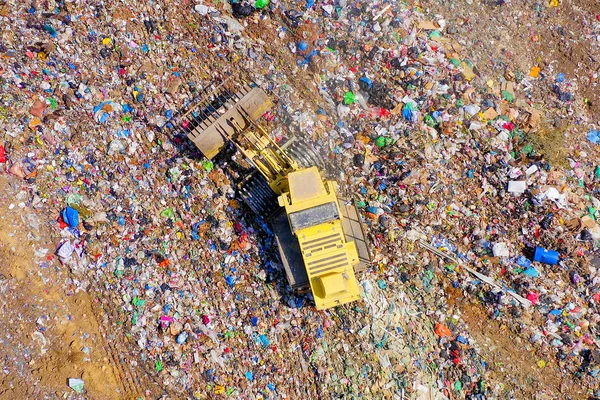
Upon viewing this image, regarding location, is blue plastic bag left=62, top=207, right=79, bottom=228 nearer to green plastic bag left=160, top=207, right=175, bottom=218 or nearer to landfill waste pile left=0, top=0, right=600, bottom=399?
landfill waste pile left=0, top=0, right=600, bottom=399

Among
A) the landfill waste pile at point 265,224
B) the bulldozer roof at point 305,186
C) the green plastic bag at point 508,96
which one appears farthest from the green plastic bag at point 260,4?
the green plastic bag at point 508,96

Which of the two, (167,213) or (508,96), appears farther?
(508,96)

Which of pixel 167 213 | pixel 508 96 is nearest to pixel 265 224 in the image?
pixel 167 213

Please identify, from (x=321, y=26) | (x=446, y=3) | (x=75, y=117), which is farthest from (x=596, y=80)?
(x=75, y=117)

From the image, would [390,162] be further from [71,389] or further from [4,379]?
[4,379]

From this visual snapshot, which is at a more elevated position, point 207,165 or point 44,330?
point 207,165

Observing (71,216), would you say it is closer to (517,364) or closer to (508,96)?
(517,364)

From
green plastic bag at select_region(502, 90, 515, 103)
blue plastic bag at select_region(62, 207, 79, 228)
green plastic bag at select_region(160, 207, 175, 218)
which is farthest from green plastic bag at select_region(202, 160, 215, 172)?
green plastic bag at select_region(502, 90, 515, 103)

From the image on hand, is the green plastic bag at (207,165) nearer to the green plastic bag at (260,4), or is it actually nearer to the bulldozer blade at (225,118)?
the bulldozer blade at (225,118)
